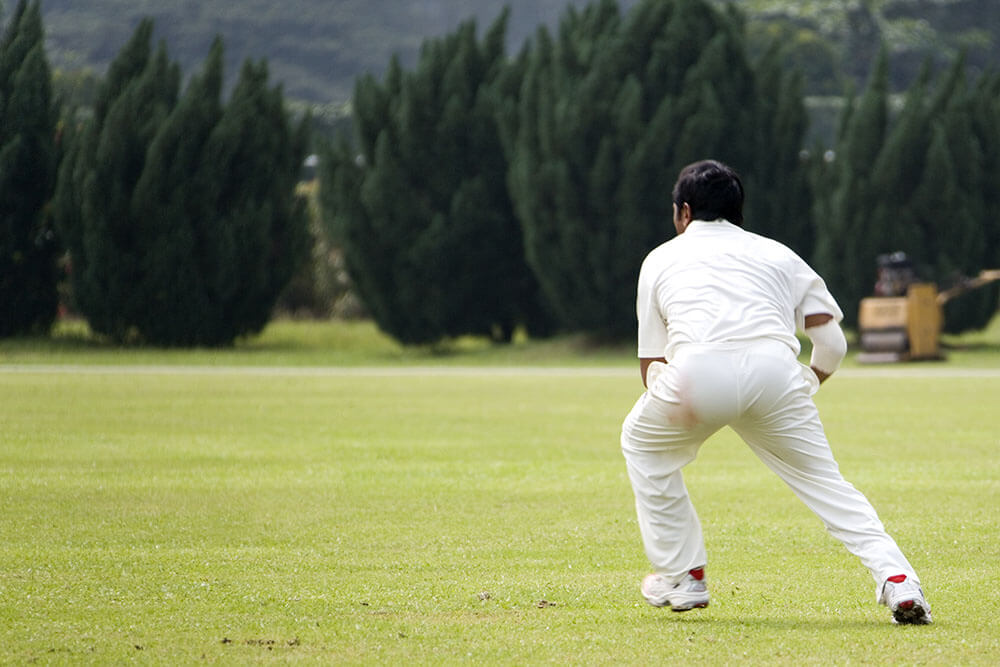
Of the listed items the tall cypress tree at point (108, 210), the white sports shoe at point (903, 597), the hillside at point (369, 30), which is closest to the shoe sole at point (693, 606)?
the white sports shoe at point (903, 597)

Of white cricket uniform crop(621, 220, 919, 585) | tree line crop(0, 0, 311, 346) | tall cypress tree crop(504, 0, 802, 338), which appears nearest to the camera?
white cricket uniform crop(621, 220, 919, 585)

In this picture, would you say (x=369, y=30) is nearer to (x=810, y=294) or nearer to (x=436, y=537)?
(x=436, y=537)

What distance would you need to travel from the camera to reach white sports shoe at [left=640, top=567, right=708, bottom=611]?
6188 mm

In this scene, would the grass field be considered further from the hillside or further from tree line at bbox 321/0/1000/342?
the hillside

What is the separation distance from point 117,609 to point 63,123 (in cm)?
3241

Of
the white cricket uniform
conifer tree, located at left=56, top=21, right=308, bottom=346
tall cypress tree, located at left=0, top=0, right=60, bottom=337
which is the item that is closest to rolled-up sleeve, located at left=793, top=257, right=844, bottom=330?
the white cricket uniform

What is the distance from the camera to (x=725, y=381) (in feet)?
19.2

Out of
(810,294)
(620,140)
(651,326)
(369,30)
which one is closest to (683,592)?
(651,326)

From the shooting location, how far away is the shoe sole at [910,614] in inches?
233

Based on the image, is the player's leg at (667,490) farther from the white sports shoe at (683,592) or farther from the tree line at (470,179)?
the tree line at (470,179)

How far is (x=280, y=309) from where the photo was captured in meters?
47.4

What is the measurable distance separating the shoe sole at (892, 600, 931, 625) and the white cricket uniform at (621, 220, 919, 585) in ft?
0.37

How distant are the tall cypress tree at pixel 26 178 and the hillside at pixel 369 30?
5508 cm

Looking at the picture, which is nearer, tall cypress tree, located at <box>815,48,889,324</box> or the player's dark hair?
the player's dark hair
